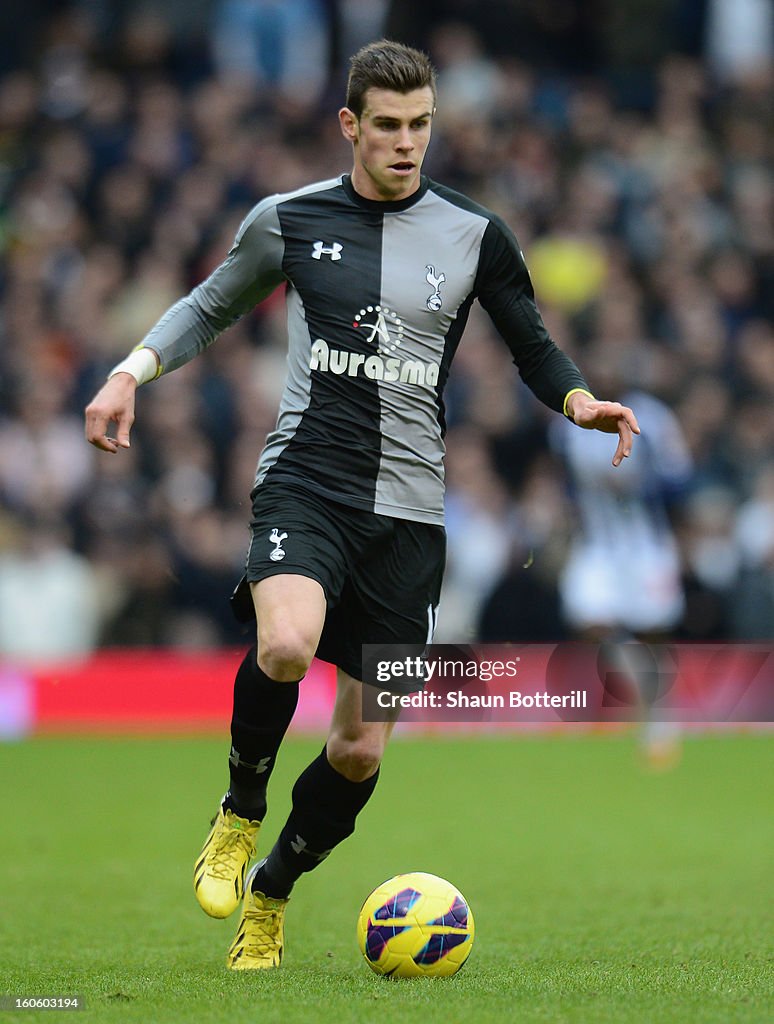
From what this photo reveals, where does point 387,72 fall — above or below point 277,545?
above

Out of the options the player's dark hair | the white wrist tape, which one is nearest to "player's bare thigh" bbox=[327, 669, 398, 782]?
the white wrist tape

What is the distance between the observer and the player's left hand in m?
5.16

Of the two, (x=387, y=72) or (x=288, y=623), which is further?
(x=387, y=72)

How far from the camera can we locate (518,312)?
559cm

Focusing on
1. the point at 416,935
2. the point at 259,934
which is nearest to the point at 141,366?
the point at 259,934

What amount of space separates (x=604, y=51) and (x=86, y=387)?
29.1 ft

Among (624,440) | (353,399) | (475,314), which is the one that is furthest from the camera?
(475,314)

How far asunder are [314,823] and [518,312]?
5.80 feet

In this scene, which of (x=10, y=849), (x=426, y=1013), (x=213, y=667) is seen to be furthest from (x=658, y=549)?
(x=426, y=1013)

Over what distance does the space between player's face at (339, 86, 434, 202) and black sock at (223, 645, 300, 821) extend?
1.54 m

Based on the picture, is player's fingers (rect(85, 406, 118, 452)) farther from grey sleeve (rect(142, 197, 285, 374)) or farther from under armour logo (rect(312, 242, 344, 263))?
under armour logo (rect(312, 242, 344, 263))

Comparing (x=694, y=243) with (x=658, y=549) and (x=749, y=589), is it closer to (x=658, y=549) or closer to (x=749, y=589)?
(x=749, y=589)

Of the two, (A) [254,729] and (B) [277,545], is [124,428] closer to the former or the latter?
(B) [277,545]

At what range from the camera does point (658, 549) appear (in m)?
11.9
